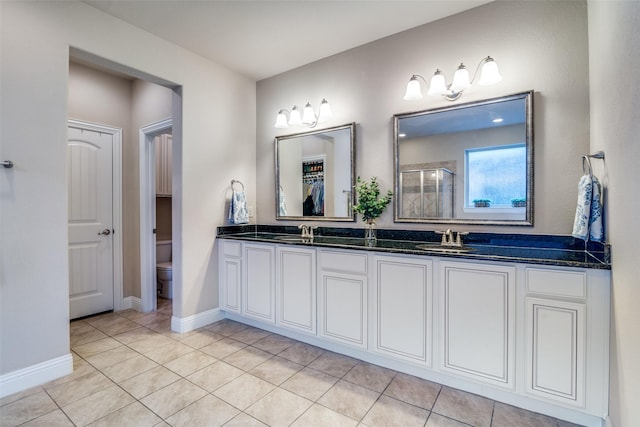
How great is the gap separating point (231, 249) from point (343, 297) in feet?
4.36

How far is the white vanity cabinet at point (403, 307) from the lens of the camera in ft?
6.56

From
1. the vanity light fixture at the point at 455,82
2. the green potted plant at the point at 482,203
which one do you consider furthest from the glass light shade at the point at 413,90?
the green potted plant at the point at 482,203

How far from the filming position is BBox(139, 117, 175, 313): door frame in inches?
137

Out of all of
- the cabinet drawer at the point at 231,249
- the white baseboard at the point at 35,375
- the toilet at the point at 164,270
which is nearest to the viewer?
the white baseboard at the point at 35,375

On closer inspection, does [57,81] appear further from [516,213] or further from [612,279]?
[612,279]

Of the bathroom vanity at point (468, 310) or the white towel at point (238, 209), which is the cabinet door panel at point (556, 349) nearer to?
the bathroom vanity at point (468, 310)

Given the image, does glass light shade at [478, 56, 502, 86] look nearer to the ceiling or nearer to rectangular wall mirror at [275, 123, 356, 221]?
the ceiling

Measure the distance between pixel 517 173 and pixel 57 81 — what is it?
321cm

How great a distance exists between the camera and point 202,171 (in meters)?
3.06

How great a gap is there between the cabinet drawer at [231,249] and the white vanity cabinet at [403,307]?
4.70 feet

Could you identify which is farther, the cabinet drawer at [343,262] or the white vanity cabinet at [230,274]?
the white vanity cabinet at [230,274]

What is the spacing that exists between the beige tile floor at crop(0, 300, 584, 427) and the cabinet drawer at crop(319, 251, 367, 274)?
0.70 meters

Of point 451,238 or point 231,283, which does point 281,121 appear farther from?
point 451,238

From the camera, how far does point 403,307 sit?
2.09 meters
